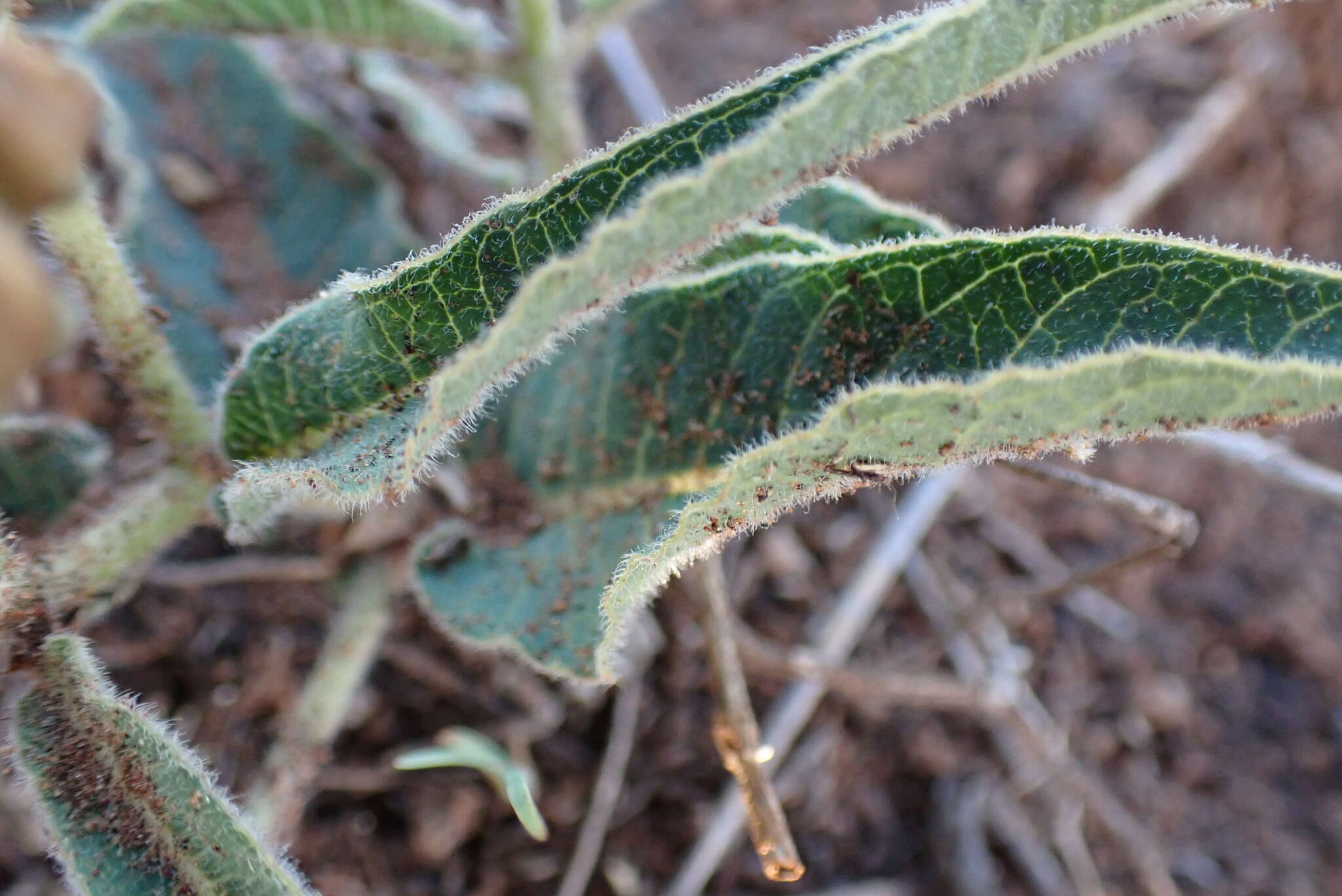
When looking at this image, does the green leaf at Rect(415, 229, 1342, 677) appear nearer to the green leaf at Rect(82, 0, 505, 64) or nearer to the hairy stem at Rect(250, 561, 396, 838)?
the hairy stem at Rect(250, 561, 396, 838)

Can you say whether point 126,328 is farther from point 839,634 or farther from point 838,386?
point 839,634

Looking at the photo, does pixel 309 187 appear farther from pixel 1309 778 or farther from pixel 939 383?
pixel 1309 778

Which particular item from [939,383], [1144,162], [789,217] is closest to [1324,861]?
[1144,162]

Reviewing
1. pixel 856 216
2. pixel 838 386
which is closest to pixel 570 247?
pixel 838 386

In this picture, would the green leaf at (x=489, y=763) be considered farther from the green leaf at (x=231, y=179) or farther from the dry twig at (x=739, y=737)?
the green leaf at (x=231, y=179)

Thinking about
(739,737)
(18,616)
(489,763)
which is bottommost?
(739,737)

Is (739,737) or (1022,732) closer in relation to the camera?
(739,737)
